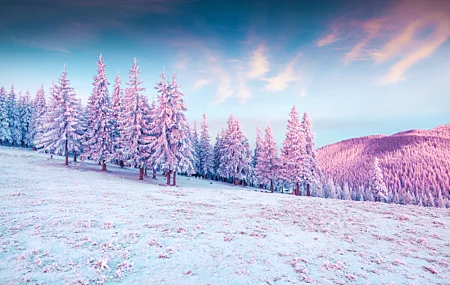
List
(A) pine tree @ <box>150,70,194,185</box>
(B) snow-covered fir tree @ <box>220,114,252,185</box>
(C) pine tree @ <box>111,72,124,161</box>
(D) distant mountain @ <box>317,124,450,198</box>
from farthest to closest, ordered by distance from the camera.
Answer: (D) distant mountain @ <box>317,124,450,198</box> < (B) snow-covered fir tree @ <box>220,114,252,185</box> < (C) pine tree @ <box>111,72,124,161</box> < (A) pine tree @ <box>150,70,194,185</box>

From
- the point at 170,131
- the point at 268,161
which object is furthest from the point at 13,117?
the point at 268,161

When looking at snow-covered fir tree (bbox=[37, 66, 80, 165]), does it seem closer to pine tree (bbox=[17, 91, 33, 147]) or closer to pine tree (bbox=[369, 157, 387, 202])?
pine tree (bbox=[17, 91, 33, 147])

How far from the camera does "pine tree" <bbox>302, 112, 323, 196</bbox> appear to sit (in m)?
36.7

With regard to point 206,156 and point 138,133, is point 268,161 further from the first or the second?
point 138,133

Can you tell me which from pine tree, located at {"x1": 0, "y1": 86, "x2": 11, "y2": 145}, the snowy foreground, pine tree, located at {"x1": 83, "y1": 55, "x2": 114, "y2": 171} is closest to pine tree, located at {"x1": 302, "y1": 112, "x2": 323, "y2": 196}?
the snowy foreground

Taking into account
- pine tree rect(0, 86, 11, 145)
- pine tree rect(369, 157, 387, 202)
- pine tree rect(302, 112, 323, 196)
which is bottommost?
pine tree rect(369, 157, 387, 202)

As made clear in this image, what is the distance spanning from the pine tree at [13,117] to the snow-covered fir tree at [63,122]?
46667 millimetres

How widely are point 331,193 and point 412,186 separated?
6577 cm

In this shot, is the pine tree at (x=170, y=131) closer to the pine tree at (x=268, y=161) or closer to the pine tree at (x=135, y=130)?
the pine tree at (x=135, y=130)

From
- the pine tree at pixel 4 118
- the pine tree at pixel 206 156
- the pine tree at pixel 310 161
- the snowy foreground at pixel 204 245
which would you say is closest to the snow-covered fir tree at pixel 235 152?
the pine tree at pixel 206 156

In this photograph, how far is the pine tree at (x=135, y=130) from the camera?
33.2 metres

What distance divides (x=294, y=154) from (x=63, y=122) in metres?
36.7

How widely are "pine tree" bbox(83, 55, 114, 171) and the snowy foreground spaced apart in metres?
A: 19.3

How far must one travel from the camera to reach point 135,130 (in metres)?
34.2
